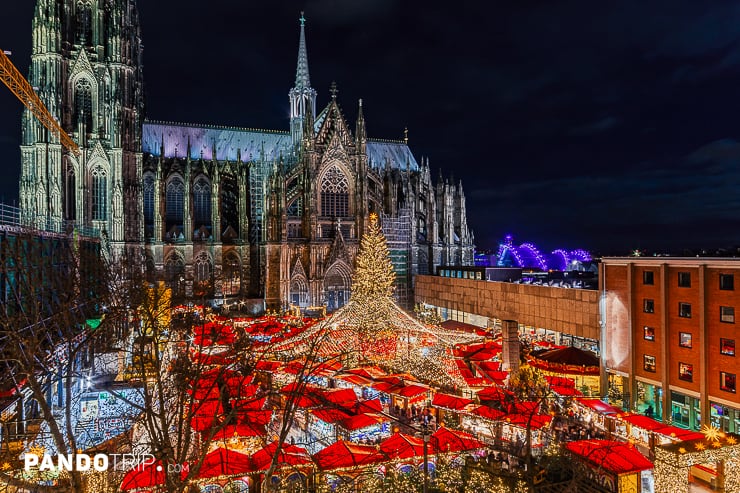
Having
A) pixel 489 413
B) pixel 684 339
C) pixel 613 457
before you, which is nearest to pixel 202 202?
pixel 489 413

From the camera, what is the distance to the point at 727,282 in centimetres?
2247

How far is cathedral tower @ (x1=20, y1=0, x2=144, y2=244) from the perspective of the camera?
47812 millimetres

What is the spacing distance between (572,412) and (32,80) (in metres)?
56.3

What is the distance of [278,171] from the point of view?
54281 millimetres

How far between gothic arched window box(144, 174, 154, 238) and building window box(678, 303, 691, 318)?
171ft

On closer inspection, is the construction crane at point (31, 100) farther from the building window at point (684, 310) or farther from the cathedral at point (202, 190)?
the building window at point (684, 310)

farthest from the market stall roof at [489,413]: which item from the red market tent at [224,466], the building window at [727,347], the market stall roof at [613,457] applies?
the building window at [727,347]

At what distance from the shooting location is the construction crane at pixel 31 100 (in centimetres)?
4625

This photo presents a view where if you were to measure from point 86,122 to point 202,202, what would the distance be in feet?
48.4

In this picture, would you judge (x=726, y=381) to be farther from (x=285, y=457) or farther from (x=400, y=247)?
(x=400, y=247)

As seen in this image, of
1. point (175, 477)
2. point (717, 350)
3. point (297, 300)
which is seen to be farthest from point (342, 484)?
point (297, 300)

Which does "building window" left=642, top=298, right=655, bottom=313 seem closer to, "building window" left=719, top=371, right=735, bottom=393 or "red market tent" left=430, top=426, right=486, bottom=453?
"building window" left=719, top=371, right=735, bottom=393

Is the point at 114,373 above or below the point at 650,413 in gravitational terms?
above

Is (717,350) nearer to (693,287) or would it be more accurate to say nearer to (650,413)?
(693,287)
